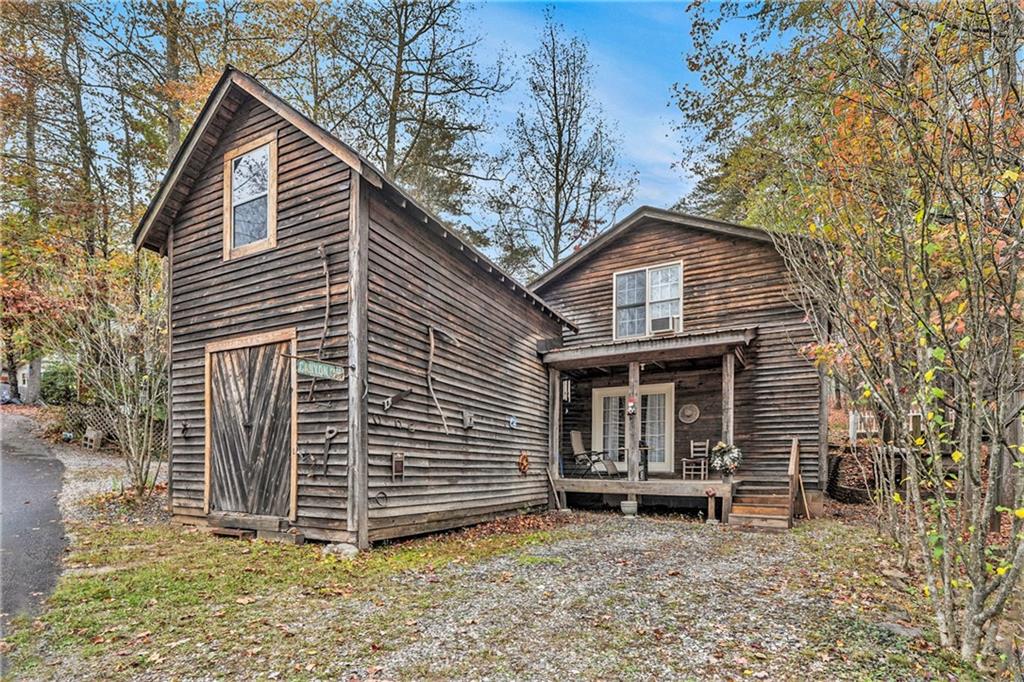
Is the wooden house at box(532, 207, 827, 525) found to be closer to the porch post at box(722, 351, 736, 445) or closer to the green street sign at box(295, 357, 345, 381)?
the porch post at box(722, 351, 736, 445)

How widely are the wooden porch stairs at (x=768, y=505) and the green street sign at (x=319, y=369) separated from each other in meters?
7.65

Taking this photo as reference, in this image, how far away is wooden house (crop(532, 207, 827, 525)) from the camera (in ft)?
36.0

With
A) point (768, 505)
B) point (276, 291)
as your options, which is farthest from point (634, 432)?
point (276, 291)

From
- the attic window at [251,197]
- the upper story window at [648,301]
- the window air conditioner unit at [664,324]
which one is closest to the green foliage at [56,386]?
the attic window at [251,197]

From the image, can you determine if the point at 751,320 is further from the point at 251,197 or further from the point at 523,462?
the point at 251,197

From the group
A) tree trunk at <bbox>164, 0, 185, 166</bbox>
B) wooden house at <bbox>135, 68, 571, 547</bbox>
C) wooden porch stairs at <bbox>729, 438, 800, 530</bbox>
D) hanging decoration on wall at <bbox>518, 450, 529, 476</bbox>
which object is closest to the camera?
wooden house at <bbox>135, 68, 571, 547</bbox>

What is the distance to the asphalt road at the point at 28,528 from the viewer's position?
515 centimetres

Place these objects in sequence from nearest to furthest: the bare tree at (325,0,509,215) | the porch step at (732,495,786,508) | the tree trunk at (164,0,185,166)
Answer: the porch step at (732,495,786,508) < the tree trunk at (164,0,185,166) < the bare tree at (325,0,509,215)

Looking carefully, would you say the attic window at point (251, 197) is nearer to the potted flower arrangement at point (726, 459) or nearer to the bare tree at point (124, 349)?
the bare tree at point (124, 349)

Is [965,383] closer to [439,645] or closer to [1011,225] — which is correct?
[1011,225]

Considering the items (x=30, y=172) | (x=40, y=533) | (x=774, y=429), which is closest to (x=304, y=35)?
(x=30, y=172)

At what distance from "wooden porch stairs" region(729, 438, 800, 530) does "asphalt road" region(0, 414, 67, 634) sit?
33.0ft

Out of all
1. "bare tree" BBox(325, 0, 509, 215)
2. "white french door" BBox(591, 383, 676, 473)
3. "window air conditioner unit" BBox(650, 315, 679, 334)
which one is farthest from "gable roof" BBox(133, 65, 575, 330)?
"bare tree" BBox(325, 0, 509, 215)

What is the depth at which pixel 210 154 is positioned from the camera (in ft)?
30.0
